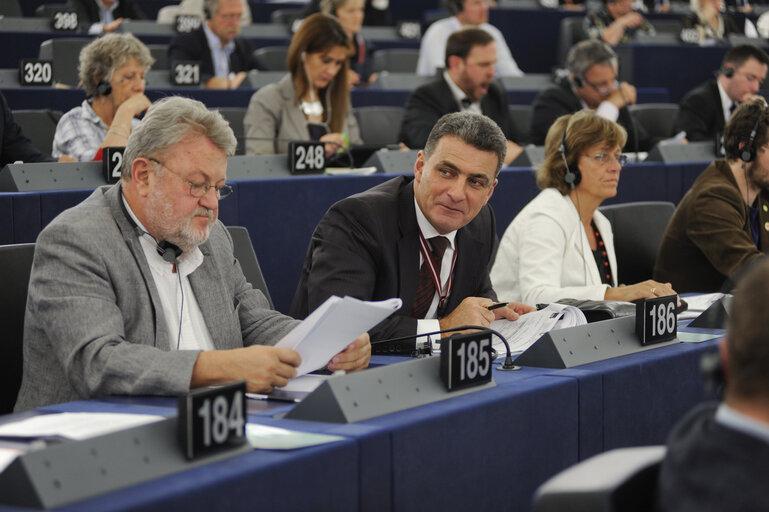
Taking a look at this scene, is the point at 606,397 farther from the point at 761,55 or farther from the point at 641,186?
the point at 761,55

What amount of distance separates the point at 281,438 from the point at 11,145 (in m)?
3.04

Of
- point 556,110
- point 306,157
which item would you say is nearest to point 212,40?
point 556,110

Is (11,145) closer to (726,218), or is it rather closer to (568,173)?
(568,173)

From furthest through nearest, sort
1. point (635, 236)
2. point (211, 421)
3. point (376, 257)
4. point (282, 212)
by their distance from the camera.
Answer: point (282, 212) → point (635, 236) → point (376, 257) → point (211, 421)

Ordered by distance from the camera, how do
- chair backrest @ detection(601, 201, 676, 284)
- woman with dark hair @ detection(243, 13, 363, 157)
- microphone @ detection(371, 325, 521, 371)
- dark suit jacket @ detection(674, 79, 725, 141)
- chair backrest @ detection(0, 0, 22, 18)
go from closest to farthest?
1. microphone @ detection(371, 325, 521, 371)
2. chair backrest @ detection(601, 201, 676, 284)
3. woman with dark hair @ detection(243, 13, 363, 157)
4. dark suit jacket @ detection(674, 79, 725, 141)
5. chair backrest @ detection(0, 0, 22, 18)

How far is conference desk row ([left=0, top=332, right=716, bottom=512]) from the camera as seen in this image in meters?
1.29

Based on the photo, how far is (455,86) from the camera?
527cm

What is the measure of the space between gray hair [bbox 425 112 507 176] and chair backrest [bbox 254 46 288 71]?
4461mm

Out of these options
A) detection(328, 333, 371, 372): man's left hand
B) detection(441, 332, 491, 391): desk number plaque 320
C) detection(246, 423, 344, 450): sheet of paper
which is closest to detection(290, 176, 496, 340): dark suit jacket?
detection(328, 333, 371, 372): man's left hand

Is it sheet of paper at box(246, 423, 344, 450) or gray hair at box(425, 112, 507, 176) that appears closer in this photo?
sheet of paper at box(246, 423, 344, 450)

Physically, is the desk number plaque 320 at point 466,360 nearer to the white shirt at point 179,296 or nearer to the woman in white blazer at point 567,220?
the white shirt at point 179,296

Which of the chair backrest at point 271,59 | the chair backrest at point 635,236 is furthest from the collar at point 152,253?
the chair backrest at point 271,59

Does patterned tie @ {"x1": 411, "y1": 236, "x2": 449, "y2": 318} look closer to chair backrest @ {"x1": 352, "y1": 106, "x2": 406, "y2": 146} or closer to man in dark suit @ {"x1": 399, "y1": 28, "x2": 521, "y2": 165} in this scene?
man in dark suit @ {"x1": 399, "y1": 28, "x2": 521, "y2": 165}

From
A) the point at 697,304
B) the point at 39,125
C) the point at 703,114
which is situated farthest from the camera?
the point at 703,114
